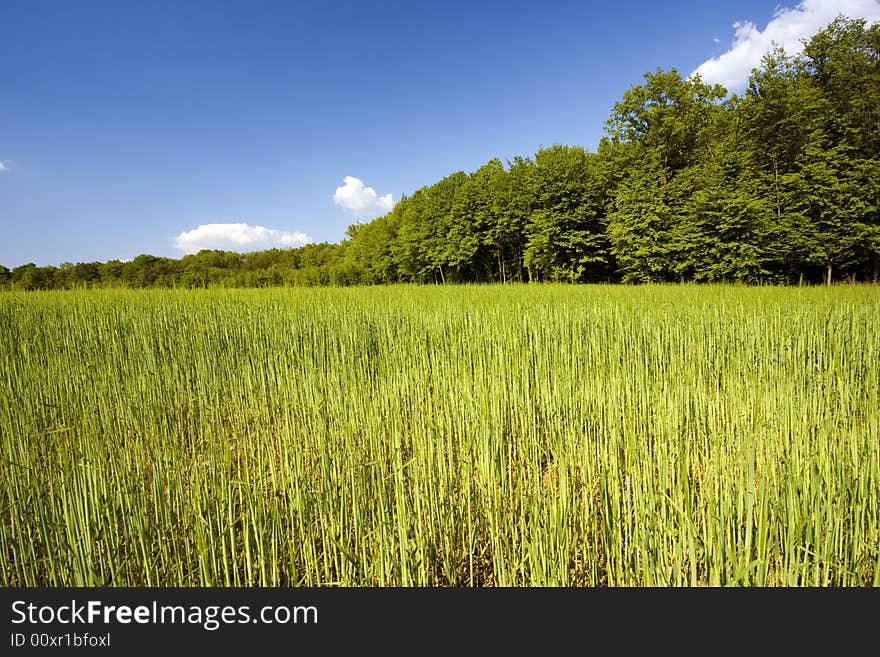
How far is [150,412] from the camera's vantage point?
235cm

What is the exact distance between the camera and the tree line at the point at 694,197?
1270cm

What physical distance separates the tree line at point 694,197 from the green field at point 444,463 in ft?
34.4

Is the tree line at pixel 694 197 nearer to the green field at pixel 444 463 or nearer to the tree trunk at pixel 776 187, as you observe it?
the tree trunk at pixel 776 187

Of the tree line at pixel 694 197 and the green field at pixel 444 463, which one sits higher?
the tree line at pixel 694 197

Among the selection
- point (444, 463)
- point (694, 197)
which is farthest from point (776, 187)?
point (444, 463)

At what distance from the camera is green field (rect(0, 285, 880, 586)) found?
1.17 meters

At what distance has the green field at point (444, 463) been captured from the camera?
1172mm

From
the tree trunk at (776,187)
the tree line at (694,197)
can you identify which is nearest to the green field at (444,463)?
the tree line at (694,197)

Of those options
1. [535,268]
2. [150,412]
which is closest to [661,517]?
[150,412]

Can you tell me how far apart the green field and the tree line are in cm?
1049

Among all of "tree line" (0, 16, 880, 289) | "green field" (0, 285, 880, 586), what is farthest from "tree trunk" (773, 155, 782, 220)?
"green field" (0, 285, 880, 586)

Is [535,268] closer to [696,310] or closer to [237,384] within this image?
[696,310]

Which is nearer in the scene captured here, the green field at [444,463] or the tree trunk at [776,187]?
the green field at [444,463]

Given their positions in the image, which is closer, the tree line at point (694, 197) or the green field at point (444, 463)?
the green field at point (444, 463)
